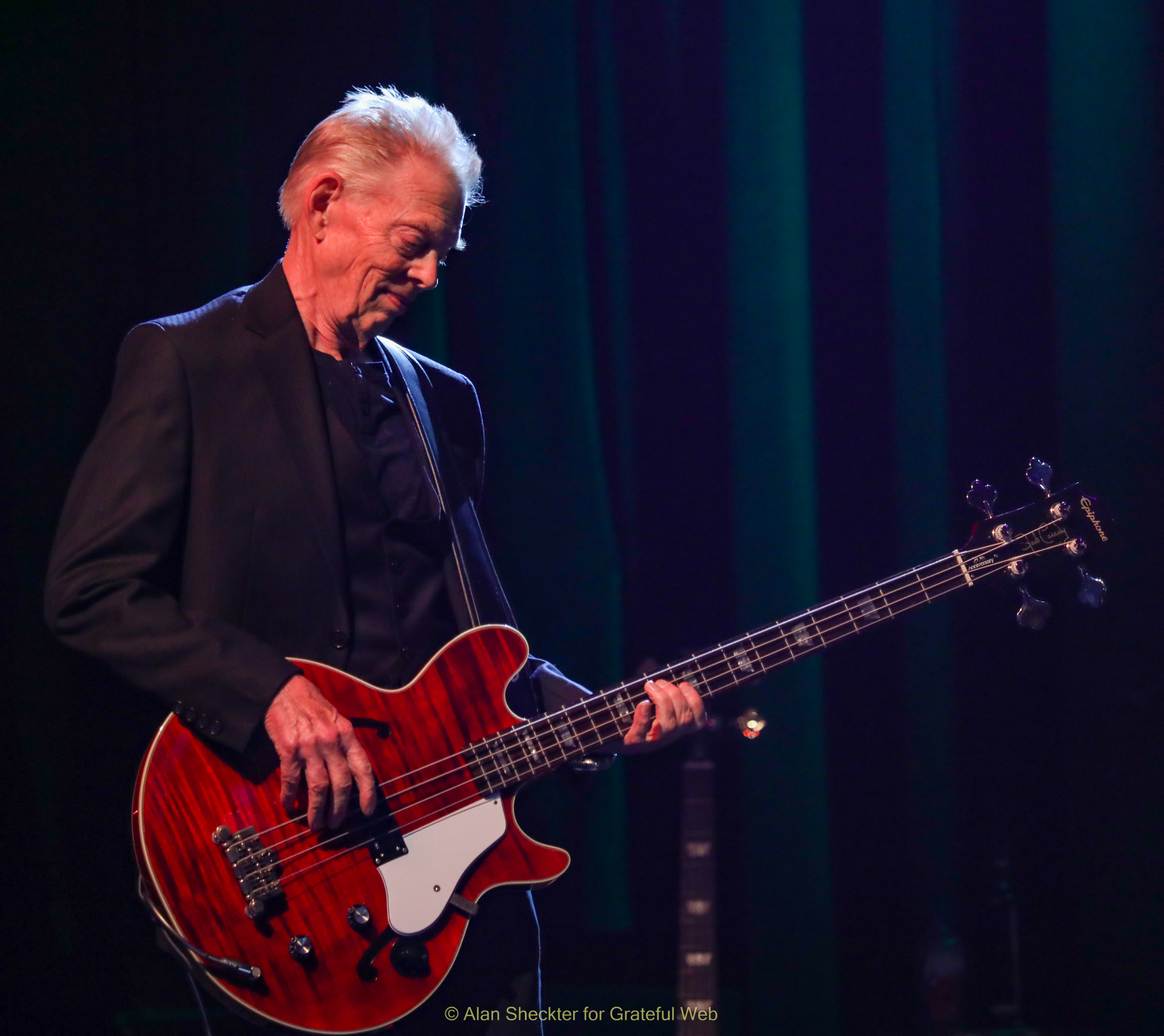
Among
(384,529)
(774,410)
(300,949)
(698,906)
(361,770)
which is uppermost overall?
(774,410)

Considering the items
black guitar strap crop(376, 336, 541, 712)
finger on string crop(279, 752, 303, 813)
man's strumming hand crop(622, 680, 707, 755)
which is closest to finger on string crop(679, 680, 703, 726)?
man's strumming hand crop(622, 680, 707, 755)

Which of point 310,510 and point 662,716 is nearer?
point 310,510

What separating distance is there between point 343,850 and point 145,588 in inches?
19.1

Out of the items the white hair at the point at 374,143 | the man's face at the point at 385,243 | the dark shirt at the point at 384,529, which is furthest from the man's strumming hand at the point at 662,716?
the white hair at the point at 374,143

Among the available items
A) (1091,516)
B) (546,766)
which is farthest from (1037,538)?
(546,766)

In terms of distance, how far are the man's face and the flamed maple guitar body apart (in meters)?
0.60

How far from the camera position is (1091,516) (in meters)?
1.76

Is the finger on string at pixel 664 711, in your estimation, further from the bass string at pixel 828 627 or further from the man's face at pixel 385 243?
the man's face at pixel 385 243

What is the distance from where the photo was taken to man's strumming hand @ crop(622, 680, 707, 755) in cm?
170

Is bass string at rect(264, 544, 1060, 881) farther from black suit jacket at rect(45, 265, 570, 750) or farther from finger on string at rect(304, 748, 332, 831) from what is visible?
black suit jacket at rect(45, 265, 570, 750)

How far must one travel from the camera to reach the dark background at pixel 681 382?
2.37m

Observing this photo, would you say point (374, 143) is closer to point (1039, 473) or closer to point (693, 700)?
point (693, 700)

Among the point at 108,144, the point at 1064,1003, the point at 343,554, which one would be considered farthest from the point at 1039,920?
the point at 108,144

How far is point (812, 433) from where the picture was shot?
246 cm
